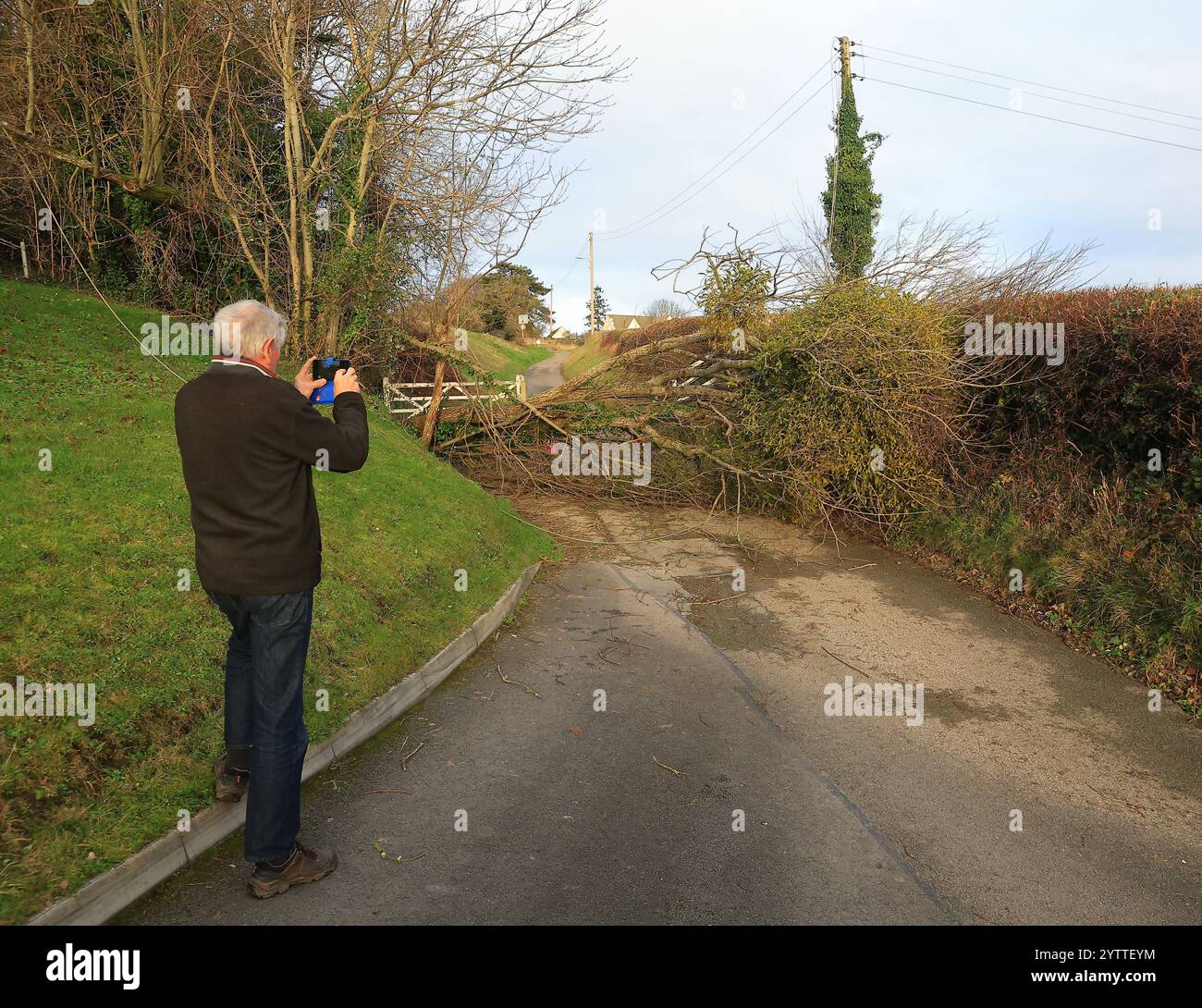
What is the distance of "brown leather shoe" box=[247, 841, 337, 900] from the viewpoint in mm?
3559

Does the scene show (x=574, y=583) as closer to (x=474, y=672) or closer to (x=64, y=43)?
(x=474, y=672)

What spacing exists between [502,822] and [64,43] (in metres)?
15.9

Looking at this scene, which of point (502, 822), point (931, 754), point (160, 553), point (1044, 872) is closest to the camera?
point (1044, 872)

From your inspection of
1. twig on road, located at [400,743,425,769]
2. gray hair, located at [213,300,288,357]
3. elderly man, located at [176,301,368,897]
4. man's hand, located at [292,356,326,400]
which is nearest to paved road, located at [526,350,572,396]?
twig on road, located at [400,743,425,769]

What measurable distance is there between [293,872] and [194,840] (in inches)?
24.0

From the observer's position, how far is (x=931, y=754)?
5.53 metres

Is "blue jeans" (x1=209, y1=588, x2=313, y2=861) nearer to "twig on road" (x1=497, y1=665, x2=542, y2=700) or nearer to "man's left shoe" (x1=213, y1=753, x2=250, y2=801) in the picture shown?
"man's left shoe" (x1=213, y1=753, x2=250, y2=801)

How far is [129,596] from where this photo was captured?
5383mm

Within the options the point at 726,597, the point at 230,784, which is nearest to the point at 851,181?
the point at 726,597

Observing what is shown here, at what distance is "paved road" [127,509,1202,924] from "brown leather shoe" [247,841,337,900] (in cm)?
7

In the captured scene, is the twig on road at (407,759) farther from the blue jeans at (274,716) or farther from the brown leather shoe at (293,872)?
the blue jeans at (274,716)

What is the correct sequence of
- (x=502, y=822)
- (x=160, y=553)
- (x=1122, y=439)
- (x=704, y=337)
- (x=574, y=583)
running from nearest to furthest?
(x=502, y=822) < (x=160, y=553) < (x=1122, y=439) < (x=574, y=583) < (x=704, y=337)

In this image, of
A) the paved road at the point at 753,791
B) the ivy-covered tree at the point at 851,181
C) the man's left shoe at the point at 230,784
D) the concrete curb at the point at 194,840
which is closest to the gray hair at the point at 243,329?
the man's left shoe at the point at 230,784

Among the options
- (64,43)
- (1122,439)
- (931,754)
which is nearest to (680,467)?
(1122,439)
